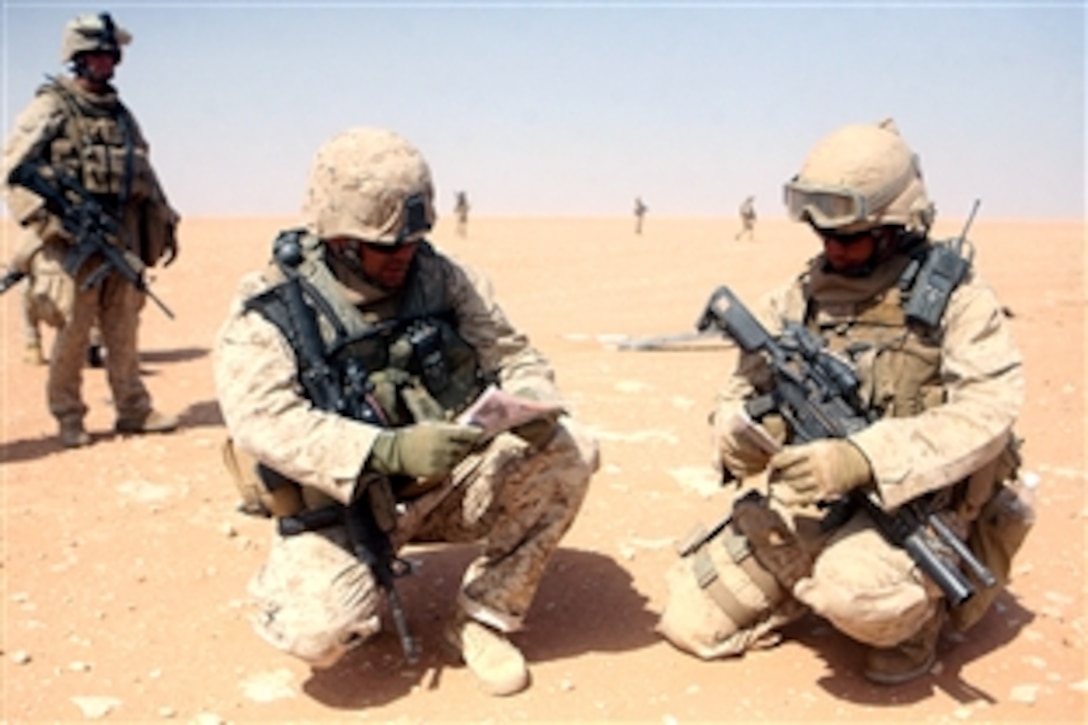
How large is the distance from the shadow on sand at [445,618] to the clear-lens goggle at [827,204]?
161cm

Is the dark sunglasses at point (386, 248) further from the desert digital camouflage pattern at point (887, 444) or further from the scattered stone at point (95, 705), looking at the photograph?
the scattered stone at point (95, 705)

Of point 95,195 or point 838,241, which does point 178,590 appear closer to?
point 838,241

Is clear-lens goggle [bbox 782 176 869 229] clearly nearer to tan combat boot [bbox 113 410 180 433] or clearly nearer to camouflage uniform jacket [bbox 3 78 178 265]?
camouflage uniform jacket [bbox 3 78 178 265]

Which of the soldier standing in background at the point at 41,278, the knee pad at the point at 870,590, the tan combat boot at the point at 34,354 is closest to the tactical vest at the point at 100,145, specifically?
the soldier standing in background at the point at 41,278

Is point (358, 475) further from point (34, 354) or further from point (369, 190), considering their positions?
point (34, 354)

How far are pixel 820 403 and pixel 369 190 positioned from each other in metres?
1.61

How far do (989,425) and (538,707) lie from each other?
166 cm

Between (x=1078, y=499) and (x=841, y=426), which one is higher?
(x=841, y=426)

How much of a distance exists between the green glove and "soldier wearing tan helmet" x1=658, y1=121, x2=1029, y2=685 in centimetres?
87

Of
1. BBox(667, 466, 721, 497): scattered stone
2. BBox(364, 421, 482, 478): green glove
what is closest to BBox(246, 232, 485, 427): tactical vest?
BBox(364, 421, 482, 478): green glove

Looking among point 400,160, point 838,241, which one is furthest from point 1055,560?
point 400,160

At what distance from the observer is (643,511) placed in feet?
17.2

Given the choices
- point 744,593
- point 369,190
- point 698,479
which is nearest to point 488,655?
point 744,593

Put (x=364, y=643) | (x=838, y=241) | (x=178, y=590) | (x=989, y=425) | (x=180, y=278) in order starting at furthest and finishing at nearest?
(x=180, y=278) → (x=178, y=590) → (x=364, y=643) → (x=838, y=241) → (x=989, y=425)
